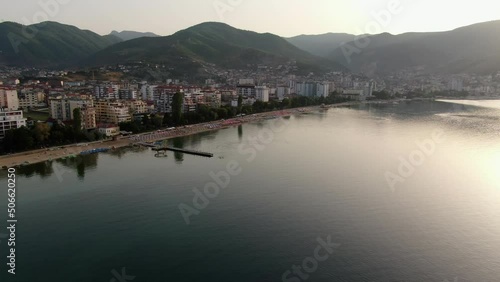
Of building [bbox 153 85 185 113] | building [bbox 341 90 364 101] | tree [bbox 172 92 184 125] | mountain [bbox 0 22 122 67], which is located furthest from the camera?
mountain [bbox 0 22 122 67]

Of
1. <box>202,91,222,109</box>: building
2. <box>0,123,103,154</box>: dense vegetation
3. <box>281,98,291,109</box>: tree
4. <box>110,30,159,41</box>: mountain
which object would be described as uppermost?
<box>110,30,159,41</box>: mountain

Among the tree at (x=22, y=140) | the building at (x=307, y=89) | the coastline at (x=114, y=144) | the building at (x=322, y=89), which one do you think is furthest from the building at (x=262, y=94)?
the tree at (x=22, y=140)

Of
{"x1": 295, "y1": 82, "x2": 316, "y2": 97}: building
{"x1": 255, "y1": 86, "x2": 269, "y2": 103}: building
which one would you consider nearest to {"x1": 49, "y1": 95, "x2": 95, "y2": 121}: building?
{"x1": 255, "y1": 86, "x2": 269, "y2": 103}: building

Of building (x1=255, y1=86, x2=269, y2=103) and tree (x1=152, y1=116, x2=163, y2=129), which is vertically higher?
building (x1=255, y1=86, x2=269, y2=103)

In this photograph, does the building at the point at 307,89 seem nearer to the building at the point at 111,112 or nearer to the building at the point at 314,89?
the building at the point at 314,89

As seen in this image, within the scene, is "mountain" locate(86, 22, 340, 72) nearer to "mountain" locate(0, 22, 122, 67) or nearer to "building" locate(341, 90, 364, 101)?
"mountain" locate(0, 22, 122, 67)
